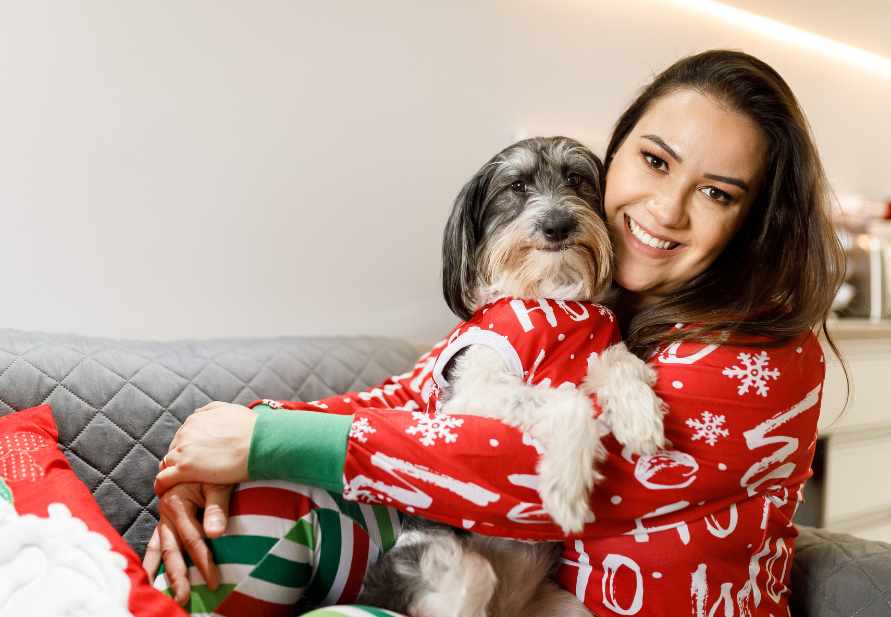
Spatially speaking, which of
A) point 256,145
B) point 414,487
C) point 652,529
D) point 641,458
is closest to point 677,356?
point 641,458

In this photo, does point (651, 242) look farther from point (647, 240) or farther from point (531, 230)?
point (531, 230)

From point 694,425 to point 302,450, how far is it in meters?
0.77

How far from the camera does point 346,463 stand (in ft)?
3.56

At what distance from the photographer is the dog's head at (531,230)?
1.50m

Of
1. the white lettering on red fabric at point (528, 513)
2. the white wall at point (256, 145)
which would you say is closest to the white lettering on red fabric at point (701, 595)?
the white lettering on red fabric at point (528, 513)

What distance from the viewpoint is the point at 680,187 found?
1.39 meters

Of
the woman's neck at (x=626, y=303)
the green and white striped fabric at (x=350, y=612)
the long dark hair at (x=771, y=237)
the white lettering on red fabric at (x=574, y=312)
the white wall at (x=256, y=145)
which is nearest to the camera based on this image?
the green and white striped fabric at (x=350, y=612)

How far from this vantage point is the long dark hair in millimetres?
1332

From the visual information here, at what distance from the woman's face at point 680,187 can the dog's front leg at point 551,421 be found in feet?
1.58

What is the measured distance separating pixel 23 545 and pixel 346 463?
531 mm

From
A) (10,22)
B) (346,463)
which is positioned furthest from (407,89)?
(346,463)

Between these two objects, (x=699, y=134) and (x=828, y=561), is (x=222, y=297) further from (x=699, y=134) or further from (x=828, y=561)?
(x=828, y=561)

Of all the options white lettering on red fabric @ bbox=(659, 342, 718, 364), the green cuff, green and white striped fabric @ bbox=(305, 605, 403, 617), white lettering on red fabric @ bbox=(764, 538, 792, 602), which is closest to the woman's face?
white lettering on red fabric @ bbox=(659, 342, 718, 364)

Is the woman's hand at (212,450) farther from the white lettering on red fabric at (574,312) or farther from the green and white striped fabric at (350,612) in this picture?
the white lettering on red fabric at (574,312)
